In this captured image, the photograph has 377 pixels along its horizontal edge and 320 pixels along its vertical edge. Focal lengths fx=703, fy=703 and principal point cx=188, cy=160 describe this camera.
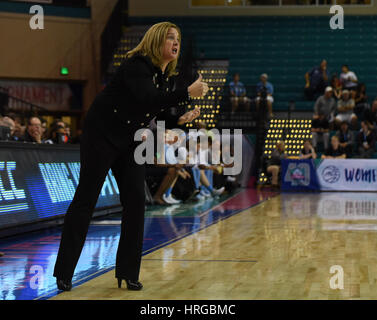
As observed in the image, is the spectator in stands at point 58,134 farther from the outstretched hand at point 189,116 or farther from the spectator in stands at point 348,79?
the spectator in stands at point 348,79

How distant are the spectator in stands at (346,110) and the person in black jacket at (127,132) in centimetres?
1647

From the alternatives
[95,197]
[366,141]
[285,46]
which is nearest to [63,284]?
[95,197]

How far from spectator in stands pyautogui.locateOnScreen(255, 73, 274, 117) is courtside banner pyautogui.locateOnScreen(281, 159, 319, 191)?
243 centimetres

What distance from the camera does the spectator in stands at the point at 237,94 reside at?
2200cm

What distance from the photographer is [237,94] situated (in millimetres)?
22109

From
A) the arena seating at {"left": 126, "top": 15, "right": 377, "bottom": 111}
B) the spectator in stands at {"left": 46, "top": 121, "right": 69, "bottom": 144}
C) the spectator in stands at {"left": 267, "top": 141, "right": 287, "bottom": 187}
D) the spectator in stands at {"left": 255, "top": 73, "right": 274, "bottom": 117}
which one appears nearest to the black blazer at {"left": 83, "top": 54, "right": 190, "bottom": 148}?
the spectator in stands at {"left": 46, "top": 121, "right": 69, "bottom": 144}

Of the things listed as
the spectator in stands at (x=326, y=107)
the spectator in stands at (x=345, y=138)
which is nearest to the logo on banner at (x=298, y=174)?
the spectator in stands at (x=345, y=138)

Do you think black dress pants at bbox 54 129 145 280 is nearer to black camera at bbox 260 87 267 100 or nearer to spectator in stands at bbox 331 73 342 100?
black camera at bbox 260 87 267 100

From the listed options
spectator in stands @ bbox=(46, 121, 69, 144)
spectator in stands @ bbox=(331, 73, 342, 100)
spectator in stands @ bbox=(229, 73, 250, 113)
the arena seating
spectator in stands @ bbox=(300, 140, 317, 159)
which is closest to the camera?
spectator in stands @ bbox=(46, 121, 69, 144)

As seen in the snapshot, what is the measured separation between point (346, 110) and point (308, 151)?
2005 mm

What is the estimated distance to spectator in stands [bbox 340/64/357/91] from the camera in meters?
21.5

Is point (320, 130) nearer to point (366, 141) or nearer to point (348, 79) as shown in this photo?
point (366, 141)
